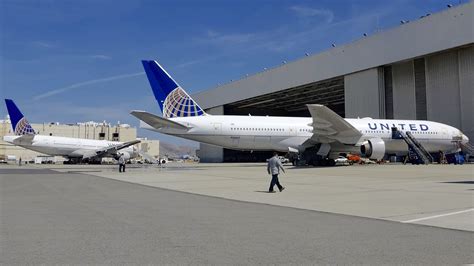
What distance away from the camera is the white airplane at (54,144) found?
52.3m

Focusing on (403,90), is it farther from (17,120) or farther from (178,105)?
(17,120)

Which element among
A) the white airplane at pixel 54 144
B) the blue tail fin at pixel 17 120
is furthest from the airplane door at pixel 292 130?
the blue tail fin at pixel 17 120

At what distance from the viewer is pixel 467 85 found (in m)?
35.6

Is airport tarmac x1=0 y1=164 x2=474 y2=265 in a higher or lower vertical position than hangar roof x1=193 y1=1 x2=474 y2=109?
lower

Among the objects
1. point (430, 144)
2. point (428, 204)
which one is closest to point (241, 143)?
point (430, 144)

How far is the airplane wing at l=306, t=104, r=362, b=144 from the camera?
28844 mm

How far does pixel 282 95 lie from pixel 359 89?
1565 cm

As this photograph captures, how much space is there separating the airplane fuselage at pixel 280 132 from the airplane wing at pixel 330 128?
999 millimetres

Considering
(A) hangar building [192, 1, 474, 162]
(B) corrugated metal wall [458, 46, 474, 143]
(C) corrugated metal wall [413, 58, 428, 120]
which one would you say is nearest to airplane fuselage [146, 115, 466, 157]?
(B) corrugated metal wall [458, 46, 474, 143]

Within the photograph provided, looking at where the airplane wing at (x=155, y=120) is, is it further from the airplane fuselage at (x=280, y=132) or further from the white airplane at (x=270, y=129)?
the airplane fuselage at (x=280, y=132)

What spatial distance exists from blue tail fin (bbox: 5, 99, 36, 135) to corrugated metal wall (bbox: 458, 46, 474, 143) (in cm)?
A: 4794

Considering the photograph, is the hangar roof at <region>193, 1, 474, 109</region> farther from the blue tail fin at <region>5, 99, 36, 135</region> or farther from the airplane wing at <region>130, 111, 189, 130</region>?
the blue tail fin at <region>5, 99, 36, 135</region>

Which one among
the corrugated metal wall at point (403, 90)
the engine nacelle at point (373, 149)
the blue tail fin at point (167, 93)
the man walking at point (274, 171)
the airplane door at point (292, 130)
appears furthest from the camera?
the corrugated metal wall at point (403, 90)

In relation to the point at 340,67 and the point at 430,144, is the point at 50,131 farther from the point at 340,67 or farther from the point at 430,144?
the point at 430,144
